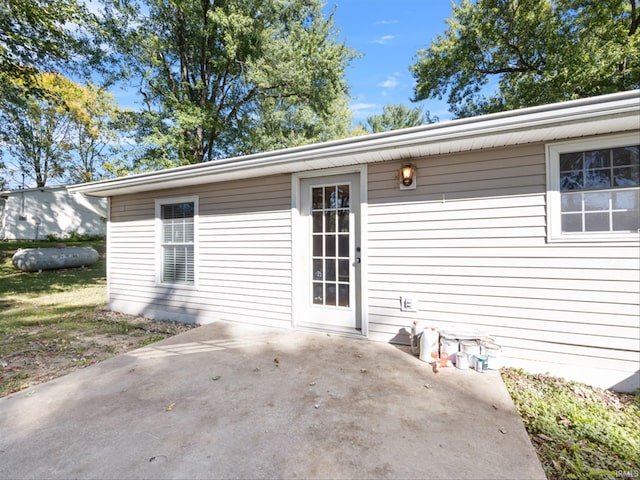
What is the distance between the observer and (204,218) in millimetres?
4703

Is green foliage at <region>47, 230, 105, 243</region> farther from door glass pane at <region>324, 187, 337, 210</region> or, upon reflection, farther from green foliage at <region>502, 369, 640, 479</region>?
green foliage at <region>502, 369, 640, 479</region>

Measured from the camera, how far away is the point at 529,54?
8578mm

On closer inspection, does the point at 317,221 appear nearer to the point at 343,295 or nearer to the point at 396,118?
the point at 343,295

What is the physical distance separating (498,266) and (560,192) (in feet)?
2.75

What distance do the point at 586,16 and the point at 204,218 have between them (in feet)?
34.1

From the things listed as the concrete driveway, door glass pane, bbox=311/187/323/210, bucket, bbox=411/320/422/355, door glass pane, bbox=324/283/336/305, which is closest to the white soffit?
door glass pane, bbox=311/187/323/210

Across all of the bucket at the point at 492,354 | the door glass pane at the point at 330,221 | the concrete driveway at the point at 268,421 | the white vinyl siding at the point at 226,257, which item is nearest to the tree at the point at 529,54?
the door glass pane at the point at 330,221

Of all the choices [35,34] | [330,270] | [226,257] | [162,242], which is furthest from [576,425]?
[35,34]

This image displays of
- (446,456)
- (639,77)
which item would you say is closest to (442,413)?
(446,456)

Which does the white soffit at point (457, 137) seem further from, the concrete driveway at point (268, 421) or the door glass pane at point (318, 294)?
the concrete driveway at point (268, 421)

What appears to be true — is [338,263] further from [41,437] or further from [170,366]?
[41,437]

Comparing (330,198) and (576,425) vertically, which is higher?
(330,198)

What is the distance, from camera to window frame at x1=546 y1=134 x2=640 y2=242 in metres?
2.50

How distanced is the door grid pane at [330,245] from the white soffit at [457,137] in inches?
16.0
